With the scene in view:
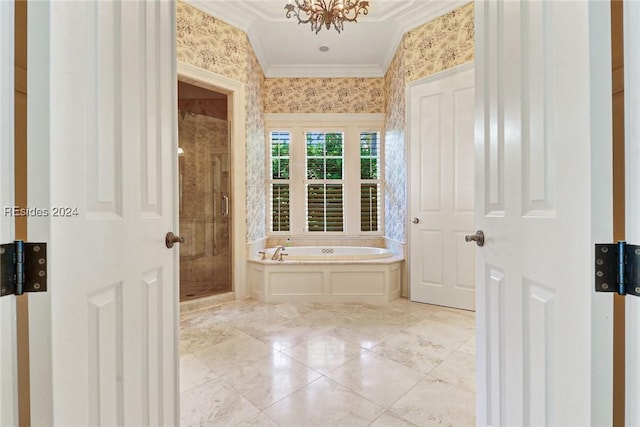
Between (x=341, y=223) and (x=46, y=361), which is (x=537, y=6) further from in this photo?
(x=341, y=223)

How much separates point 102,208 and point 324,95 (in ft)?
12.8

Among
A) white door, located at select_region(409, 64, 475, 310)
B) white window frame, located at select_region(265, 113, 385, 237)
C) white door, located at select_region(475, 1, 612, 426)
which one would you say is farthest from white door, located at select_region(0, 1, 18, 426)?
white window frame, located at select_region(265, 113, 385, 237)

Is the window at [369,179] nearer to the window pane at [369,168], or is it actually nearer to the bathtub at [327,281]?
the window pane at [369,168]

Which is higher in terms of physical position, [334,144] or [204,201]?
[334,144]

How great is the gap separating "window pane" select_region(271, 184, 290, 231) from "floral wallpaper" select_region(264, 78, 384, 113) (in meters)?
1.14

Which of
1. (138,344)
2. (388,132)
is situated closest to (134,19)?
(138,344)

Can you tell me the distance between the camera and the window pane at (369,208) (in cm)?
423

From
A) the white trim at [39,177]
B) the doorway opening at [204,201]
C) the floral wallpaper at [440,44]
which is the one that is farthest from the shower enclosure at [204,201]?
the white trim at [39,177]

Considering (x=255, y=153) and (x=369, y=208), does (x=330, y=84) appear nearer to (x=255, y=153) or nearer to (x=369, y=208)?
(x=255, y=153)

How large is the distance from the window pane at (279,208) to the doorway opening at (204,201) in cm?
94

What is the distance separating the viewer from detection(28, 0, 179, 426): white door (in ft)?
1.89

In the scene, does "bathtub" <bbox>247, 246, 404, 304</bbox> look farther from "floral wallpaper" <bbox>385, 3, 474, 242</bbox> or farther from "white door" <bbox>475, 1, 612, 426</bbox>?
"white door" <bbox>475, 1, 612, 426</bbox>

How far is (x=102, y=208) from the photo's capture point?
2.34 feet

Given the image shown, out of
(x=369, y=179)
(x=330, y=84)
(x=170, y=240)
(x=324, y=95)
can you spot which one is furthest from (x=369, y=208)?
(x=170, y=240)
